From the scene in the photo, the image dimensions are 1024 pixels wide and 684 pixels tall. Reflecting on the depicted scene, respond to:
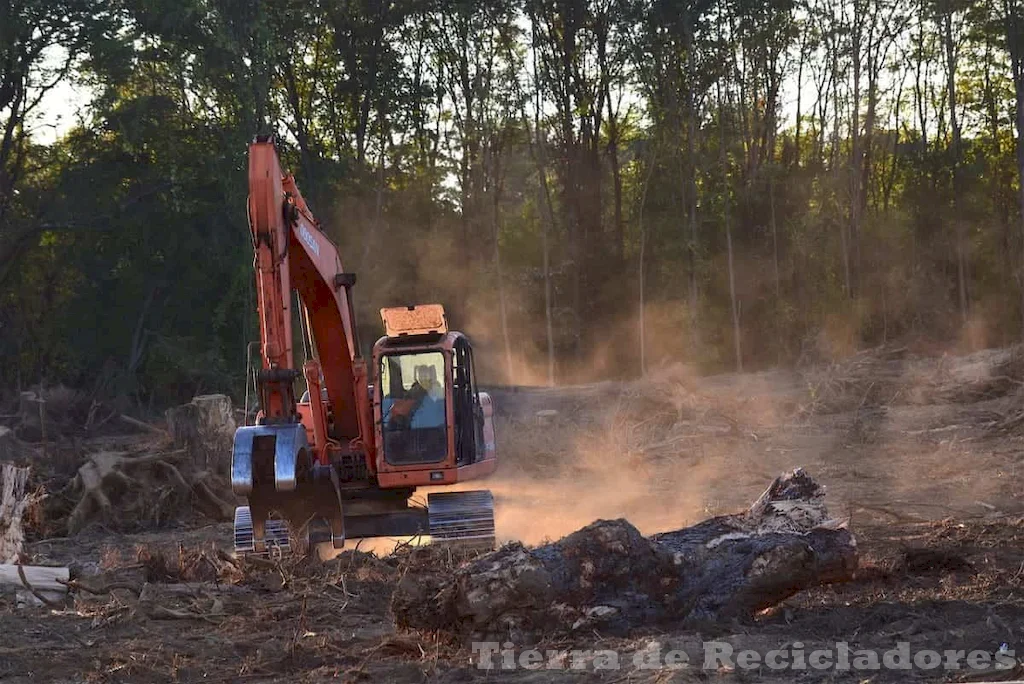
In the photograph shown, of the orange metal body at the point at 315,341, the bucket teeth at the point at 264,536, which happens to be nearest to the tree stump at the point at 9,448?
the bucket teeth at the point at 264,536

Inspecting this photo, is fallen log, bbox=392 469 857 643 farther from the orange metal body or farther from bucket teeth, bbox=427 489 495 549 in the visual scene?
bucket teeth, bbox=427 489 495 549

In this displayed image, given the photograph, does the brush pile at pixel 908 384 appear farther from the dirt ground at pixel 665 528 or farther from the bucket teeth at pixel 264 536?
the bucket teeth at pixel 264 536

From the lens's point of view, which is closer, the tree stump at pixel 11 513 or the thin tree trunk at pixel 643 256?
the tree stump at pixel 11 513

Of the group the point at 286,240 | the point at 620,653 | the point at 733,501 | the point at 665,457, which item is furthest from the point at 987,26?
the point at 620,653

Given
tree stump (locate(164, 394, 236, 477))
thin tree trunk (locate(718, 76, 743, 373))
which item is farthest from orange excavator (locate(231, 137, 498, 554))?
thin tree trunk (locate(718, 76, 743, 373))

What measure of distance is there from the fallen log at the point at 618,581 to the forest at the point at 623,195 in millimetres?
23770

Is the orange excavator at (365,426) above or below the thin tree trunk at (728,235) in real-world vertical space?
below

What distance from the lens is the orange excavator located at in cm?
1170

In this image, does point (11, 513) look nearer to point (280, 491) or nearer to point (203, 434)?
point (280, 491)

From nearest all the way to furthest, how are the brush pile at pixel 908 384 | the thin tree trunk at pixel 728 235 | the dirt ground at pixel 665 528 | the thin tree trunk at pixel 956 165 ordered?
the dirt ground at pixel 665 528, the brush pile at pixel 908 384, the thin tree trunk at pixel 728 235, the thin tree trunk at pixel 956 165

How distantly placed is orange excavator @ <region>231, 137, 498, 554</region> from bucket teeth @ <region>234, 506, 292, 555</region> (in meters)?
0.01

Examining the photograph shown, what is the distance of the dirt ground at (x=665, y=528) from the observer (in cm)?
766

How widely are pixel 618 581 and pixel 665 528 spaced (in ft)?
20.9

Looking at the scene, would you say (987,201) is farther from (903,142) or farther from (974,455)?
(974,455)
